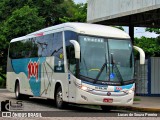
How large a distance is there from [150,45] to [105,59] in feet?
85.0

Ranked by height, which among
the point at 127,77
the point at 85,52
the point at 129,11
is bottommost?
the point at 127,77

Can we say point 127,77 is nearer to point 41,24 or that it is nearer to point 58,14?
point 41,24

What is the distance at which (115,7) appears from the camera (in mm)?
23891

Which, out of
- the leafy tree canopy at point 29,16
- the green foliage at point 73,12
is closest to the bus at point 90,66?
the leafy tree canopy at point 29,16

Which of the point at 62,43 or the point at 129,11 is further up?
the point at 129,11

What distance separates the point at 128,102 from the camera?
16.1 metres

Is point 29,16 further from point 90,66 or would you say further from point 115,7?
point 90,66

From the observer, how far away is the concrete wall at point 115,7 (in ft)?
68.7

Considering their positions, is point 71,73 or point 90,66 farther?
point 71,73

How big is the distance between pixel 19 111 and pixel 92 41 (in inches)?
278

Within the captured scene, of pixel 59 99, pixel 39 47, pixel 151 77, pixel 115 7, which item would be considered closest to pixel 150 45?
pixel 151 77

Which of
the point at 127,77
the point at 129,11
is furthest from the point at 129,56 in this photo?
the point at 129,11

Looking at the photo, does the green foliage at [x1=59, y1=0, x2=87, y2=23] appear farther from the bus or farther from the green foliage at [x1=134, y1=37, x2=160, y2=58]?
the bus

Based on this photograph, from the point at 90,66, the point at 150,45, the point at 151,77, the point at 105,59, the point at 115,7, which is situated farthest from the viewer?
the point at 150,45
